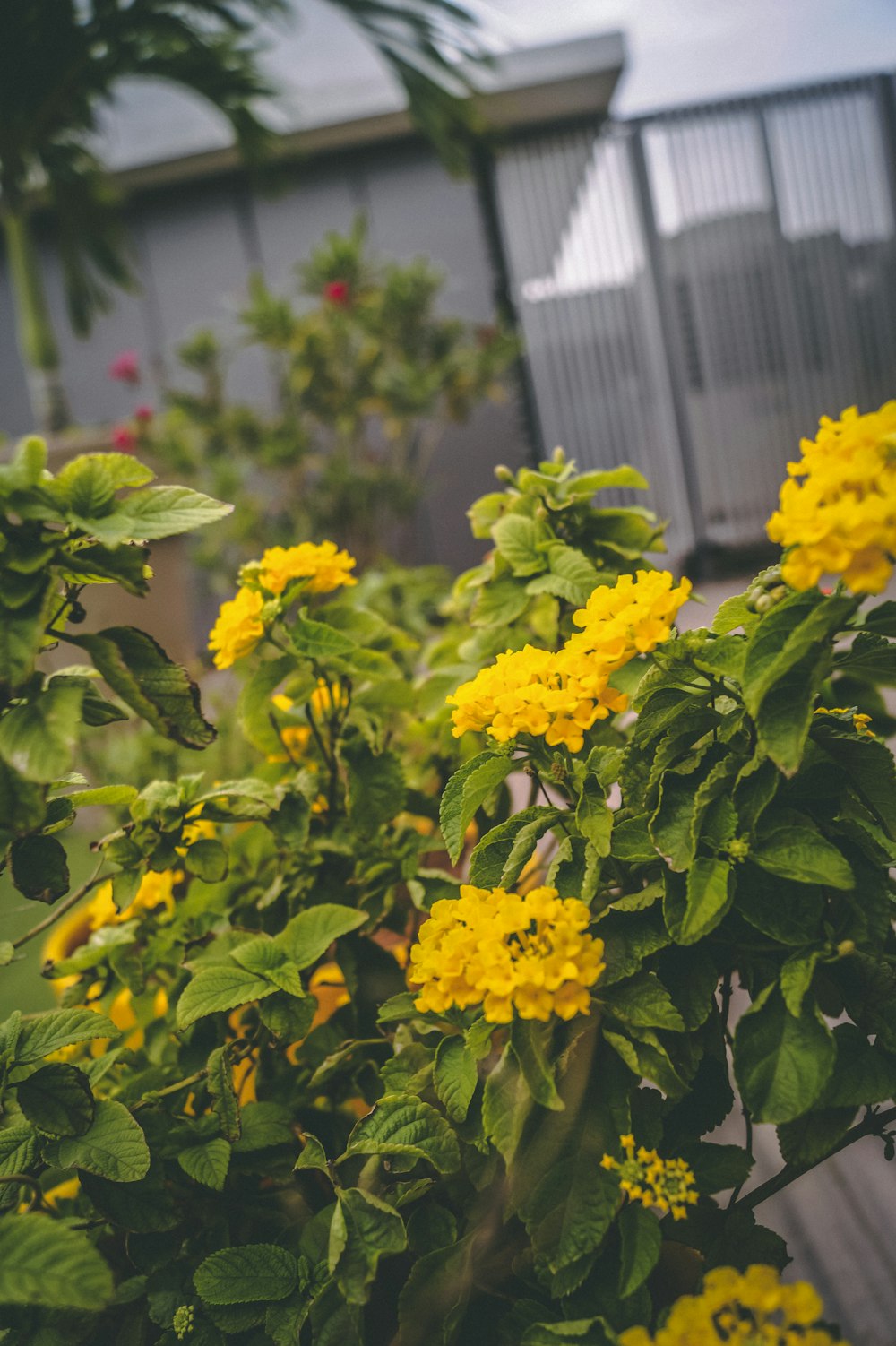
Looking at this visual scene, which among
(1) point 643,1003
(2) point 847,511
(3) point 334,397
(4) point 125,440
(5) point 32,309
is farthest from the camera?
(3) point 334,397

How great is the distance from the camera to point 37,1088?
560mm

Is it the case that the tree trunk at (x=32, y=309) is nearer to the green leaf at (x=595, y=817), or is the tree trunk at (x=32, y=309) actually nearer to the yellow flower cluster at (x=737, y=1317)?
the green leaf at (x=595, y=817)

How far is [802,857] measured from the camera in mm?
478

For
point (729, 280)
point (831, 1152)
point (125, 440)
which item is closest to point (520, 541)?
→ point (831, 1152)

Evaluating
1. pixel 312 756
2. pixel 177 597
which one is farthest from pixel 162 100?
pixel 312 756

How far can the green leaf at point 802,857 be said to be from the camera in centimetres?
46

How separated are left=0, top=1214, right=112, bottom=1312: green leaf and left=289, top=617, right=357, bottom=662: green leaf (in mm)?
410

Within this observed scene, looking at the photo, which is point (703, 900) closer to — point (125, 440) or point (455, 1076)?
point (455, 1076)

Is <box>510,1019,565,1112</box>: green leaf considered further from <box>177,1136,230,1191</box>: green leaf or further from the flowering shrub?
<box>177,1136,230,1191</box>: green leaf

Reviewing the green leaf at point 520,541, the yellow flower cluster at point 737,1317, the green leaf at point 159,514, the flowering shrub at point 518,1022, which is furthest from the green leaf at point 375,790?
the yellow flower cluster at point 737,1317

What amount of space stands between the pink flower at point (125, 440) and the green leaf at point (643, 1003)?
2.52 meters

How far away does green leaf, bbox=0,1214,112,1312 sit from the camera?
16.3 inches

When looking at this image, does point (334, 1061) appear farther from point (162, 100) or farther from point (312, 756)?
point (162, 100)

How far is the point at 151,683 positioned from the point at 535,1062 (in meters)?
0.32
